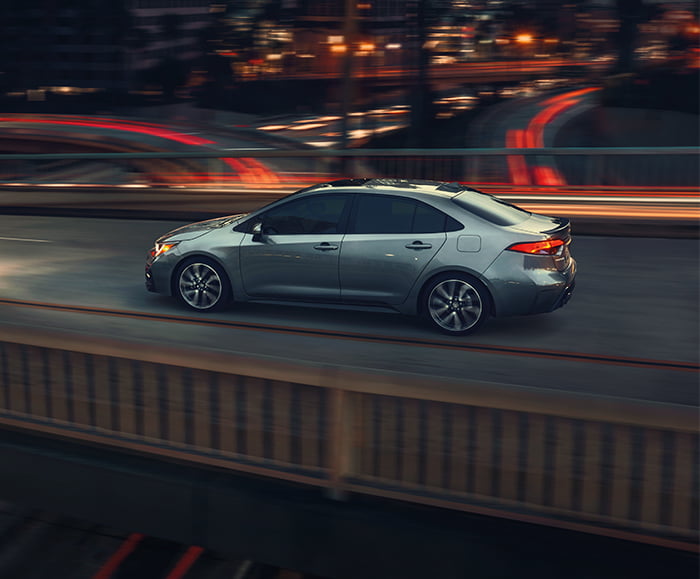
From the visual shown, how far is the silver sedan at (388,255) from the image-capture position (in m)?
8.95

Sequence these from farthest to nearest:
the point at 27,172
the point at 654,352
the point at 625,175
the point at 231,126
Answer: the point at 231,126, the point at 27,172, the point at 625,175, the point at 654,352

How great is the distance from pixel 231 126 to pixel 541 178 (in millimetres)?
70924

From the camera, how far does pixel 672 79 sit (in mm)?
52688

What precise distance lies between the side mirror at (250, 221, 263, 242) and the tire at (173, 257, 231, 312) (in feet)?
1.91

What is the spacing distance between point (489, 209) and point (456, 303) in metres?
1.09

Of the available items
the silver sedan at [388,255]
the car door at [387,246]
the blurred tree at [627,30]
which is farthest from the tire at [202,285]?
the blurred tree at [627,30]

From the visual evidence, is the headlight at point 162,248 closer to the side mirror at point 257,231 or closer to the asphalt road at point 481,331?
the asphalt road at point 481,331

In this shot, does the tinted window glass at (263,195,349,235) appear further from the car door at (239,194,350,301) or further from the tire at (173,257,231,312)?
the tire at (173,257,231,312)

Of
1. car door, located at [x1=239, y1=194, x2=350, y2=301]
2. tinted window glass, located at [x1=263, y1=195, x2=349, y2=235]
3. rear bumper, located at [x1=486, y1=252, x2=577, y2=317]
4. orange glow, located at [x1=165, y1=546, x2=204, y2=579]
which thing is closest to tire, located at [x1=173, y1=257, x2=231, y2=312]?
car door, located at [x1=239, y1=194, x2=350, y2=301]

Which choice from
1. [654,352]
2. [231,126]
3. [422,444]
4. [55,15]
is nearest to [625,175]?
[654,352]

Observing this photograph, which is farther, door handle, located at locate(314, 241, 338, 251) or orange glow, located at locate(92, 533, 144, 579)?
door handle, located at locate(314, 241, 338, 251)

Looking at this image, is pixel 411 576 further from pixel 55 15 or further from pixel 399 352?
pixel 55 15

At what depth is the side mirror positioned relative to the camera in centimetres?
983

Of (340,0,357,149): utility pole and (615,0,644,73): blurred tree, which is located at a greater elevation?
(615,0,644,73): blurred tree
